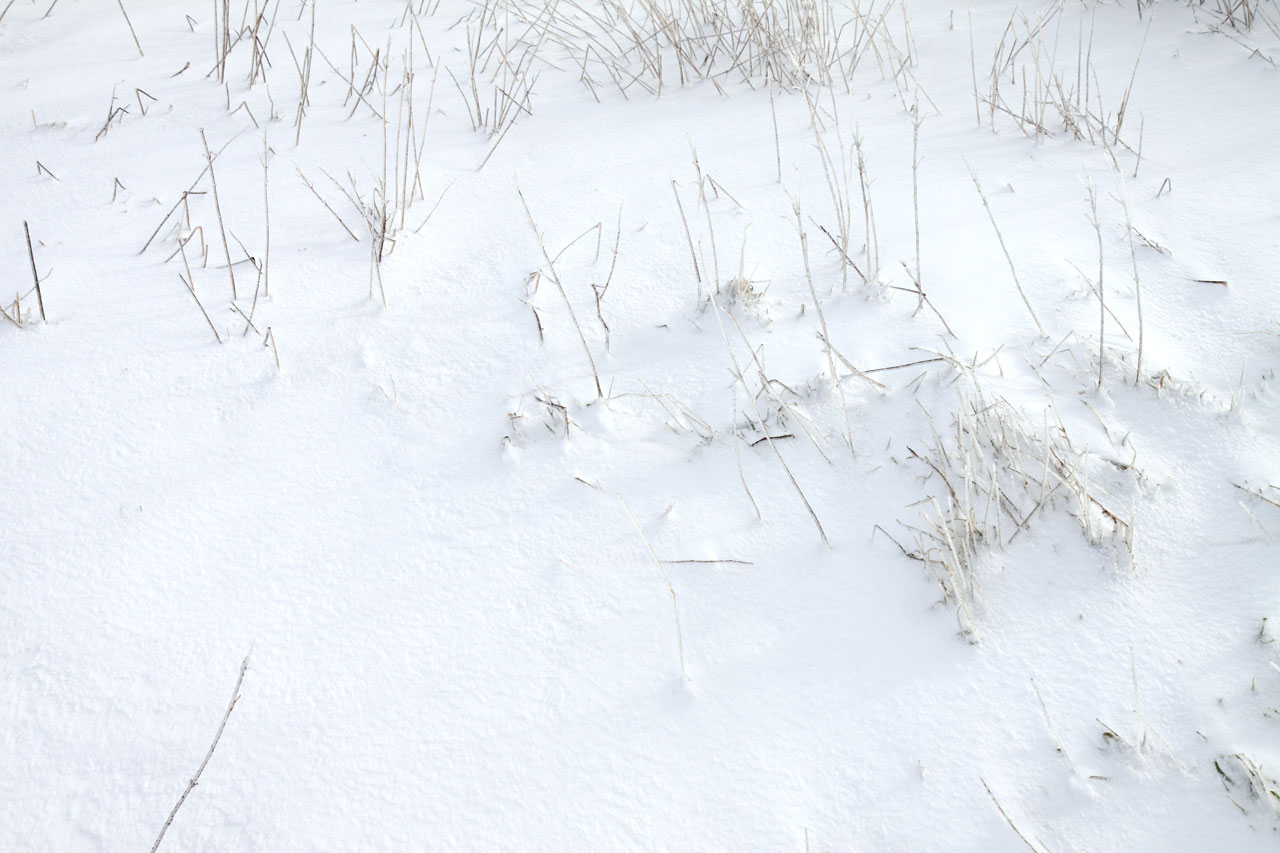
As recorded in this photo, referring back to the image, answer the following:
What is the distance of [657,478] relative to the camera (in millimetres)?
1705

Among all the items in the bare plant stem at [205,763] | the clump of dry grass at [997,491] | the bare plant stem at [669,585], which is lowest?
the bare plant stem at [205,763]

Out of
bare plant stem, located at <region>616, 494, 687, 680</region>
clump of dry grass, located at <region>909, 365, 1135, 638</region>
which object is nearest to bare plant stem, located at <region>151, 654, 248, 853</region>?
bare plant stem, located at <region>616, 494, 687, 680</region>

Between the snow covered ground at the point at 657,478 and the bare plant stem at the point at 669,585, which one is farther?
the bare plant stem at the point at 669,585

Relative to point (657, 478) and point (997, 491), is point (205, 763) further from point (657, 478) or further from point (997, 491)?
point (997, 491)

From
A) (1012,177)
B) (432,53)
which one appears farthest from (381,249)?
(1012,177)

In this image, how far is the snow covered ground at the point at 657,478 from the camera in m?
1.26

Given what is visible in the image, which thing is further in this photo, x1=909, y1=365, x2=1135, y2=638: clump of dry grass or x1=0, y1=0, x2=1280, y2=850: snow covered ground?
x1=909, y1=365, x2=1135, y2=638: clump of dry grass

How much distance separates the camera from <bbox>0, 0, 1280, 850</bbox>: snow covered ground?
1259 mm

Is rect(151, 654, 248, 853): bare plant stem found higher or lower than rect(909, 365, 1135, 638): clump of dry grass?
lower

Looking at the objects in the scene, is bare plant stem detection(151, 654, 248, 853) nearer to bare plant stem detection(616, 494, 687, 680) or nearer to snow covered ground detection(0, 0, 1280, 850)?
snow covered ground detection(0, 0, 1280, 850)

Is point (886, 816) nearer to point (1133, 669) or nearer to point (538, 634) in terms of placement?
point (1133, 669)

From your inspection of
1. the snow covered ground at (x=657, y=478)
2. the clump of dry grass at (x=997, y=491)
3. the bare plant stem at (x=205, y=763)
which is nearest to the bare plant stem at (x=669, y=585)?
the snow covered ground at (x=657, y=478)

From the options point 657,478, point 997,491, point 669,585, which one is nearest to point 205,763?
point 669,585

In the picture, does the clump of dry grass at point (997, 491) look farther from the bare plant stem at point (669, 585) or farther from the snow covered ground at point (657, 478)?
the bare plant stem at point (669, 585)
